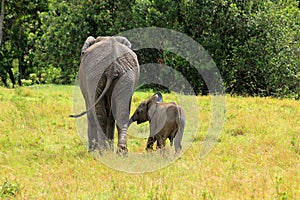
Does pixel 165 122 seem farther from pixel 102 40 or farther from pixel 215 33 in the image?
pixel 215 33

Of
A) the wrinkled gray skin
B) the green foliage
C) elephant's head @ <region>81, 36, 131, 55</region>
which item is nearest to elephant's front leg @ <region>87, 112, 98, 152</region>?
the wrinkled gray skin

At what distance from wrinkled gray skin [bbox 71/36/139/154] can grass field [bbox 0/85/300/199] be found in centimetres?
67

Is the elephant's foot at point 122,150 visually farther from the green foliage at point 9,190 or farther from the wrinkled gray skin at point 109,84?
the green foliage at point 9,190

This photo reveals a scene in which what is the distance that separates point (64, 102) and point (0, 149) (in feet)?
20.5

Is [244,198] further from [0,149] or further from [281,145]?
[0,149]

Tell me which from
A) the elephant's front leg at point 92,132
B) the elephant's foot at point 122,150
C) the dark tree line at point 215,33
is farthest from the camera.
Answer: the dark tree line at point 215,33

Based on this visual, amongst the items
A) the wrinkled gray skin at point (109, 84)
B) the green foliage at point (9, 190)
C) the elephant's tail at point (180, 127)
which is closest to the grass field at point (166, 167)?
the green foliage at point (9, 190)

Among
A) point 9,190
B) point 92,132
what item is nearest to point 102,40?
point 92,132

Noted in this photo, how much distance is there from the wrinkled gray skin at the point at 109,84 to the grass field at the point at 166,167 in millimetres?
673

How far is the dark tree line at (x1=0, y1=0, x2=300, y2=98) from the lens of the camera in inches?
971

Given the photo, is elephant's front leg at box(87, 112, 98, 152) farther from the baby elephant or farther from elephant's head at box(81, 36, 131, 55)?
elephant's head at box(81, 36, 131, 55)

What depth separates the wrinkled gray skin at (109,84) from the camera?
30.8 ft

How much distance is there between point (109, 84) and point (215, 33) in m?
17.3

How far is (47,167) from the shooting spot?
9289 millimetres
